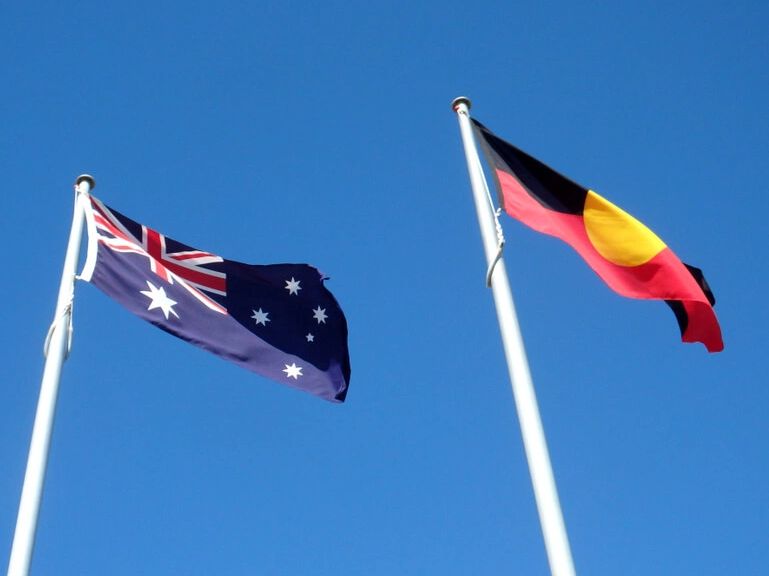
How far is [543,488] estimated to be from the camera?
332 inches

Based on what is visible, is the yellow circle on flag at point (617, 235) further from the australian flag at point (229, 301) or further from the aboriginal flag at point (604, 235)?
the australian flag at point (229, 301)

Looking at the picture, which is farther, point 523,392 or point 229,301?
point 229,301

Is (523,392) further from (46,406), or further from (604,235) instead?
(46,406)

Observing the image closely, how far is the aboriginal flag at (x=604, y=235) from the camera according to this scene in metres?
11.2

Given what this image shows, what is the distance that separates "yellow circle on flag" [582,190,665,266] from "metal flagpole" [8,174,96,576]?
5365 millimetres

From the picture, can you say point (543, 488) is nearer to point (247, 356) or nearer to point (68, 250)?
point (247, 356)

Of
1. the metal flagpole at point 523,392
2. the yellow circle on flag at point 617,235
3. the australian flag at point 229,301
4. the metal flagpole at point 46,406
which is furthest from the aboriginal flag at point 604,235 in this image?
the metal flagpole at point 46,406

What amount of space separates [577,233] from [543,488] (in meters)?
3.97

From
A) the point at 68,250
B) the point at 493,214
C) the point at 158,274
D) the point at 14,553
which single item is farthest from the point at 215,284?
the point at 14,553

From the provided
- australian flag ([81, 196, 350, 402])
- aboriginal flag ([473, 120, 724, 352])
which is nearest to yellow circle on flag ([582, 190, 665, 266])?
aboriginal flag ([473, 120, 724, 352])

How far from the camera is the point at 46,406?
32.8 feet

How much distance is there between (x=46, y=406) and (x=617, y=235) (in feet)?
19.4

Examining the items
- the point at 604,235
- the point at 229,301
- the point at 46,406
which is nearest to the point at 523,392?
the point at 604,235

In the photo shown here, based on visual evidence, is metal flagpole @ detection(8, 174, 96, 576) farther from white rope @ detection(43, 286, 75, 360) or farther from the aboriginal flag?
the aboriginal flag
